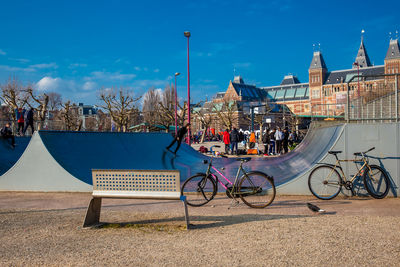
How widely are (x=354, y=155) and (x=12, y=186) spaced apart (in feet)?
28.3

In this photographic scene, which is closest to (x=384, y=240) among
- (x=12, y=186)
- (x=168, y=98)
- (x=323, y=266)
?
(x=323, y=266)

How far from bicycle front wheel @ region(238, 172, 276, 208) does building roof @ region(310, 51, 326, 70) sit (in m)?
124

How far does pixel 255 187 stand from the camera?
6.91 m

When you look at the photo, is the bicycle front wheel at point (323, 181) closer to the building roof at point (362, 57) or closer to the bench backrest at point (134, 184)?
the bench backrest at point (134, 184)

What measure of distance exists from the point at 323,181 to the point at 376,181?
3.78 feet

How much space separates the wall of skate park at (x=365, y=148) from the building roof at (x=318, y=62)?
12203cm

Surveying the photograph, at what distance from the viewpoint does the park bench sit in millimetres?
5551

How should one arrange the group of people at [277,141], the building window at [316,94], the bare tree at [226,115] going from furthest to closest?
the building window at [316,94]
the bare tree at [226,115]
the group of people at [277,141]

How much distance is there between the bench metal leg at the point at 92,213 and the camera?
558 centimetres

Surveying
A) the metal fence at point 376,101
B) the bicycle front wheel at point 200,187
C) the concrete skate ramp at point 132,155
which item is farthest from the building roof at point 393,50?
the bicycle front wheel at point 200,187

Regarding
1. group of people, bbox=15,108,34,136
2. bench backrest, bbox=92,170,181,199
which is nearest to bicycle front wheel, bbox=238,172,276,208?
bench backrest, bbox=92,170,181,199

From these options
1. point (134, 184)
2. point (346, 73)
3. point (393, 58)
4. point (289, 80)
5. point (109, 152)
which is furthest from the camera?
point (289, 80)

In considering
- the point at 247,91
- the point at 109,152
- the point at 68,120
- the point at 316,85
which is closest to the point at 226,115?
the point at 68,120

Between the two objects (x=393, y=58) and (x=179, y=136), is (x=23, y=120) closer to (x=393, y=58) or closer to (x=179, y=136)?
(x=179, y=136)
